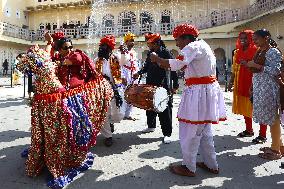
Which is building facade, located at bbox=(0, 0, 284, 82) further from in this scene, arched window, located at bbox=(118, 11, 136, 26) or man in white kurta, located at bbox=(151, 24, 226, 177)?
man in white kurta, located at bbox=(151, 24, 226, 177)

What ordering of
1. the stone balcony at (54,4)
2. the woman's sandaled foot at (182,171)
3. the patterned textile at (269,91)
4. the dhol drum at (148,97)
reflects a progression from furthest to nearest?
the stone balcony at (54,4), the dhol drum at (148,97), the patterned textile at (269,91), the woman's sandaled foot at (182,171)

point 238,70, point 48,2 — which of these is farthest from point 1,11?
point 238,70

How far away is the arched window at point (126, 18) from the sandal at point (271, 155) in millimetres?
26753

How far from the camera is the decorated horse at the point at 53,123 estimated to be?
3547 mm

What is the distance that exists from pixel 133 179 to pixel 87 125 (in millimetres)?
763

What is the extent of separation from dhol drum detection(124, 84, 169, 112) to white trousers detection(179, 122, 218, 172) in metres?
0.98

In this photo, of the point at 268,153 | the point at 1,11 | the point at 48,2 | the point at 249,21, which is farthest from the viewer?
the point at 48,2

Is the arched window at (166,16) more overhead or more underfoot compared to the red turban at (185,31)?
more overhead

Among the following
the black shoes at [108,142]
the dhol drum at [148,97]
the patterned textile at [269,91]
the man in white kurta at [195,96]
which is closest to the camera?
the man in white kurta at [195,96]

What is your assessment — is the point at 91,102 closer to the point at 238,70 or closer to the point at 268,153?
the point at 268,153

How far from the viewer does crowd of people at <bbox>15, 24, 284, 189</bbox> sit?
3678 mm

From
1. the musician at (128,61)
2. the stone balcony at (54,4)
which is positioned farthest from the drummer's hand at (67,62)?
the stone balcony at (54,4)

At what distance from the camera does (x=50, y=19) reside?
3309 centimetres

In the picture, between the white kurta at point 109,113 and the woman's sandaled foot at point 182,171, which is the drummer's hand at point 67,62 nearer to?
the white kurta at point 109,113
